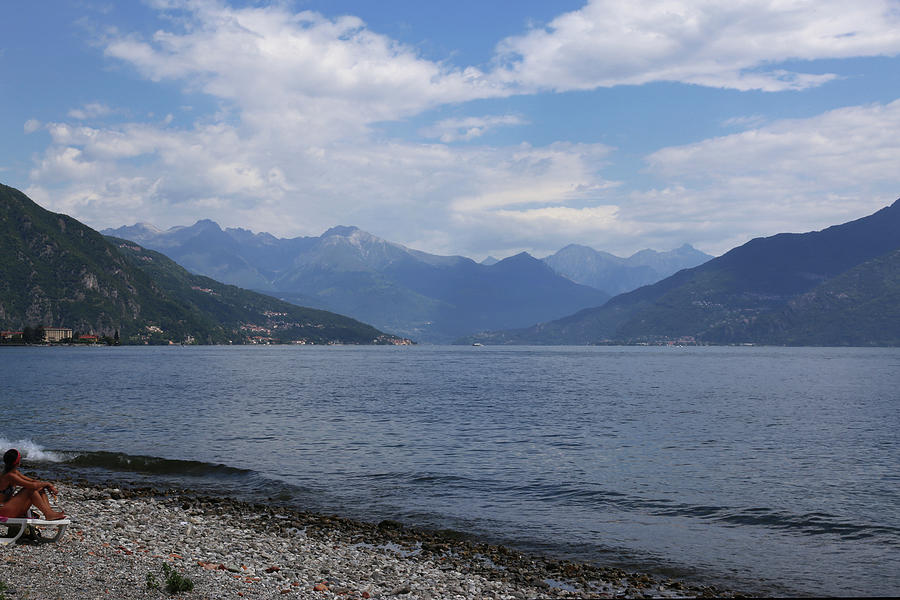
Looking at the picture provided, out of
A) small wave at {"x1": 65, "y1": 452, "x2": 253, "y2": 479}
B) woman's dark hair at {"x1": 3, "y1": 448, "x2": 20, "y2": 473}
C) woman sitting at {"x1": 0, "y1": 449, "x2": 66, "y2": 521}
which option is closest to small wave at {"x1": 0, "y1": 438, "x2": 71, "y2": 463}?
small wave at {"x1": 65, "y1": 452, "x2": 253, "y2": 479}

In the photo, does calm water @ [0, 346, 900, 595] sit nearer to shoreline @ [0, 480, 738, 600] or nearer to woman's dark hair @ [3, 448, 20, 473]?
shoreline @ [0, 480, 738, 600]

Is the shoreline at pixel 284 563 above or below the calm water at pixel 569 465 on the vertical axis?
above

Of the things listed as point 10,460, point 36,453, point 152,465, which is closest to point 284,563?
point 10,460

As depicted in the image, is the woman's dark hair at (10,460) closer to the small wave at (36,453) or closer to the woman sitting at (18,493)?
the woman sitting at (18,493)

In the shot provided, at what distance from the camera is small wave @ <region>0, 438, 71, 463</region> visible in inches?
1549

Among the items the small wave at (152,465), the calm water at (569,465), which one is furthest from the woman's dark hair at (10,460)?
the small wave at (152,465)

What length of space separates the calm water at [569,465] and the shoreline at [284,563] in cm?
229

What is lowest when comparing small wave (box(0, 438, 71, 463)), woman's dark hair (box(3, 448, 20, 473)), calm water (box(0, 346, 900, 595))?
calm water (box(0, 346, 900, 595))

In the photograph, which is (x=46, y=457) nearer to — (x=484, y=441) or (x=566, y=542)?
(x=484, y=441)

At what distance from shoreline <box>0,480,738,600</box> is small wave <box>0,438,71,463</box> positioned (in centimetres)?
1666

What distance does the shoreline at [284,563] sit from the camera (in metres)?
15.7

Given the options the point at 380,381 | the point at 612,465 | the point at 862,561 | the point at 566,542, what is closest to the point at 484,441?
the point at 612,465

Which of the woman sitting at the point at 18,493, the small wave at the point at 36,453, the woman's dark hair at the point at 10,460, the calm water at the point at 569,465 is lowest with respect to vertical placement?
the calm water at the point at 569,465

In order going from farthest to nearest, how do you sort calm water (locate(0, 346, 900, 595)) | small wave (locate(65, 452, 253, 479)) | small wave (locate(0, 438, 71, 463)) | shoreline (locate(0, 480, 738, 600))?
small wave (locate(0, 438, 71, 463))
small wave (locate(65, 452, 253, 479))
calm water (locate(0, 346, 900, 595))
shoreline (locate(0, 480, 738, 600))
